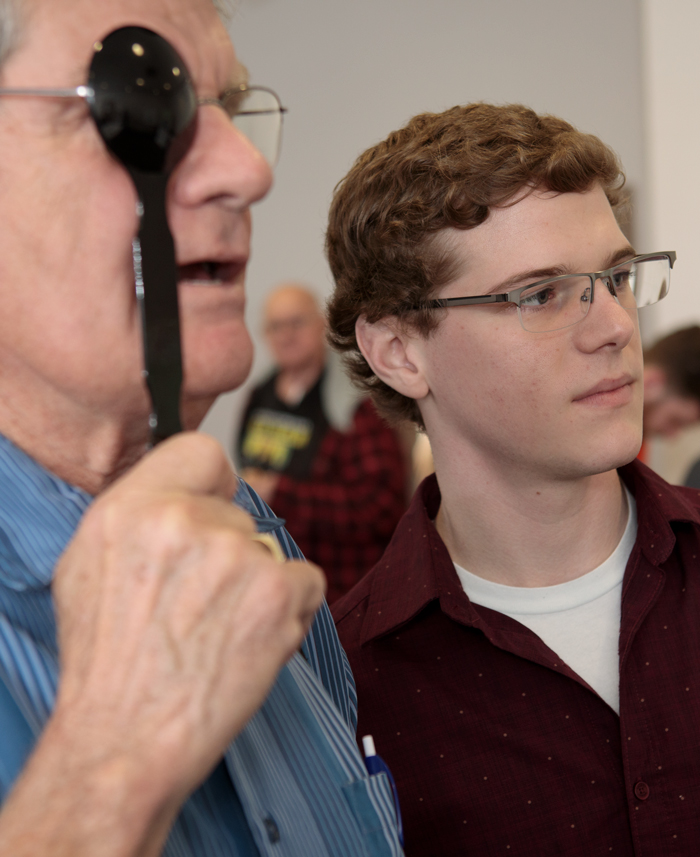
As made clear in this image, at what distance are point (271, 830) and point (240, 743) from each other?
0.08 m

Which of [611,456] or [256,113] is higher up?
[256,113]

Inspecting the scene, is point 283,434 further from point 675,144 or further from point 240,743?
point 240,743

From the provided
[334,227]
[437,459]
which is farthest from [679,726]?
[334,227]

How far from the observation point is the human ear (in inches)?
53.7

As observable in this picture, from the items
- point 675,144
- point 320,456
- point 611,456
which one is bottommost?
point 320,456

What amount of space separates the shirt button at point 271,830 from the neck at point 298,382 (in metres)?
2.51

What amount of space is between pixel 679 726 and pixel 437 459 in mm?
526

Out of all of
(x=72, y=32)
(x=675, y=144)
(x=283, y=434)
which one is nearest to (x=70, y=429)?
(x=72, y=32)

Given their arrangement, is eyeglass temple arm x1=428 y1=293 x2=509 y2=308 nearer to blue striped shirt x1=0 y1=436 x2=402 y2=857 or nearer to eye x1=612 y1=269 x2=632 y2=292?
eye x1=612 y1=269 x2=632 y2=292

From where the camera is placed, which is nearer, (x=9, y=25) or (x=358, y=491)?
(x=9, y=25)

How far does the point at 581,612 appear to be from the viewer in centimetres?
122

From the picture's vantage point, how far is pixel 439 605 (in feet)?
4.05

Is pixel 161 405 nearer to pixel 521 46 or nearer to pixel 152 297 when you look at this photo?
pixel 152 297

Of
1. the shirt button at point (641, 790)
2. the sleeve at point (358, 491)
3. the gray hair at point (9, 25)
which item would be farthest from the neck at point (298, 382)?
the gray hair at point (9, 25)
